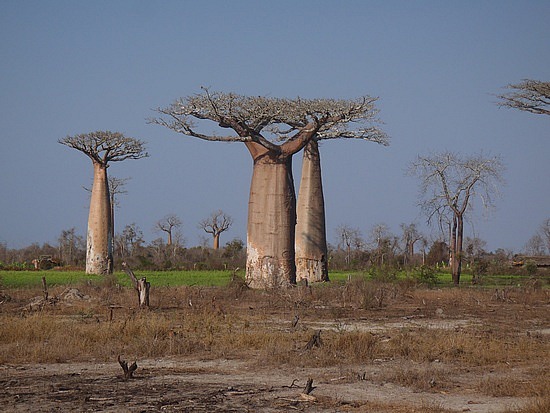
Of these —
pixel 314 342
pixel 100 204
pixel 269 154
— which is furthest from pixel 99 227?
pixel 314 342

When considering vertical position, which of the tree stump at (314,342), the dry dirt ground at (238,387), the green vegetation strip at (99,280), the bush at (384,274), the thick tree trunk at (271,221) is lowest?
the dry dirt ground at (238,387)

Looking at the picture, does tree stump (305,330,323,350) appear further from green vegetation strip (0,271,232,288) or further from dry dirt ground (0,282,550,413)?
green vegetation strip (0,271,232,288)

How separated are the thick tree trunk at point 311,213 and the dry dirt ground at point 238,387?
602 inches

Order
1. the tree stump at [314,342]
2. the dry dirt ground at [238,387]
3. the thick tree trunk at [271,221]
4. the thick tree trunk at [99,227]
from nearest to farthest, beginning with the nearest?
1. the dry dirt ground at [238,387]
2. the tree stump at [314,342]
3. the thick tree trunk at [271,221]
4. the thick tree trunk at [99,227]

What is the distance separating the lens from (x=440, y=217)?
84.5 feet

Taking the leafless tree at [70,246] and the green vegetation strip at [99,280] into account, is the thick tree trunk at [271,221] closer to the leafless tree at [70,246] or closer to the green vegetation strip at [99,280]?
the green vegetation strip at [99,280]

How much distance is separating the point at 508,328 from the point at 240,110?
972 centimetres

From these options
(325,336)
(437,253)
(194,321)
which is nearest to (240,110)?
(194,321)

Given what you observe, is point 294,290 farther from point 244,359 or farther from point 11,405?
point 11,405

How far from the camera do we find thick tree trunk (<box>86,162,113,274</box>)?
91.9 feet

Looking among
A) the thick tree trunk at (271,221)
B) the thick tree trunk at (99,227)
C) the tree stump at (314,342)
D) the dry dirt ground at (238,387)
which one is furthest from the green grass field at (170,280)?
the dry dirt ground at (238,387)

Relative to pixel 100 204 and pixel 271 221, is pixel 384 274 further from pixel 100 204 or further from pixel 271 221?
pixel 100 204

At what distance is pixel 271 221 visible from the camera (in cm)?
1975

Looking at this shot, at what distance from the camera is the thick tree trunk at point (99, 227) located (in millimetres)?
28016
